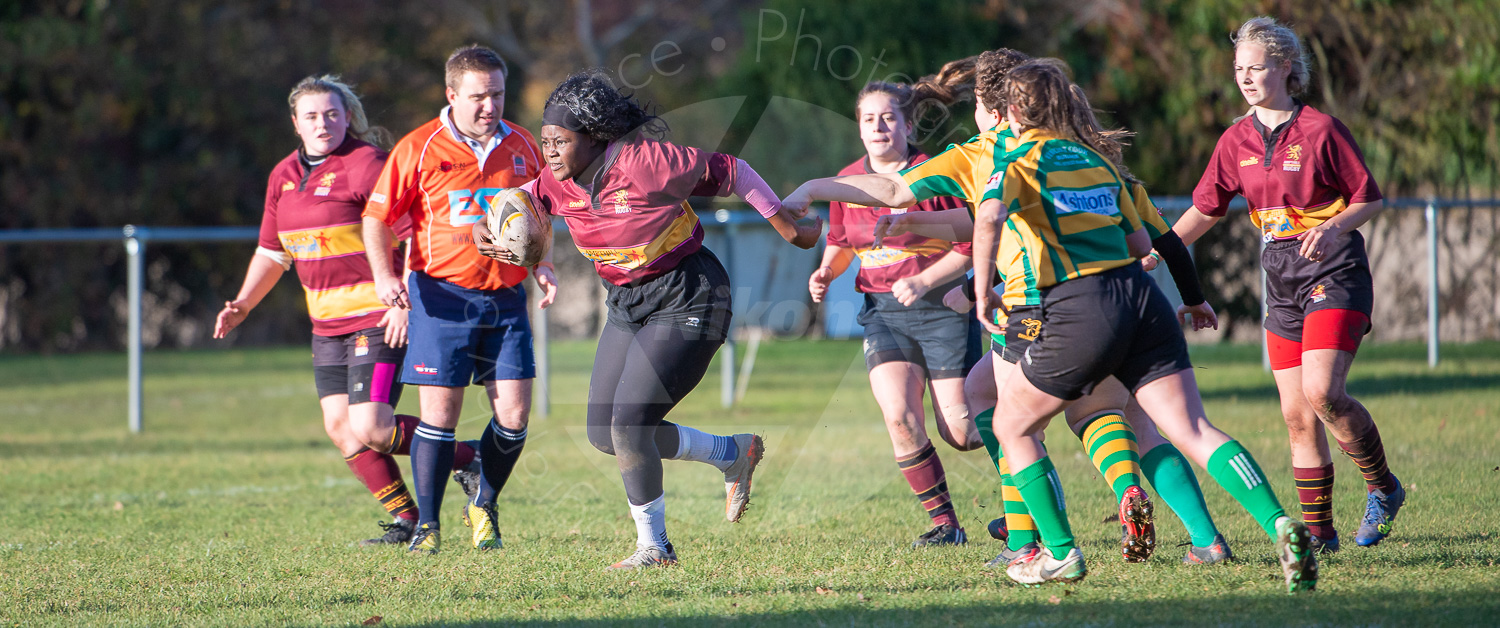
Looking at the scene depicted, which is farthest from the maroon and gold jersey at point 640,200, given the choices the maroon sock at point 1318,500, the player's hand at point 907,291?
the maroon sock at point 1318,500

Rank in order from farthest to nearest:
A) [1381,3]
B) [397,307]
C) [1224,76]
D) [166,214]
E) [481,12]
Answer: [481,12], [166,214], [1224,76], [1381,3], [397,307]

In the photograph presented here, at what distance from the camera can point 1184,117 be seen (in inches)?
586

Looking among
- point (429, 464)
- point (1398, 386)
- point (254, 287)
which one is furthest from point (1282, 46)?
point (1398, 386)

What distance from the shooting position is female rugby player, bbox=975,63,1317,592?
363 cm

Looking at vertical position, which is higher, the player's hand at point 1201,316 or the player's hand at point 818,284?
the player's hand at point 818,284

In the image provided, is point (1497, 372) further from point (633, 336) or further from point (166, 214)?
point (166, 214)

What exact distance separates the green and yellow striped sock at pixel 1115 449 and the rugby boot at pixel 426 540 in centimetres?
255

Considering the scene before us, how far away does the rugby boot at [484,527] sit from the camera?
5.10m

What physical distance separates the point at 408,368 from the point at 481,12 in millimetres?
27680

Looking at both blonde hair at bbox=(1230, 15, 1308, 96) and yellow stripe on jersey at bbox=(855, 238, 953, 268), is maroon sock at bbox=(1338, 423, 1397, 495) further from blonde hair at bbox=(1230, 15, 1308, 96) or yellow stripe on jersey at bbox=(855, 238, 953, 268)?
yellow stripe on jersey at bbox=(855, 238, 953, 268)

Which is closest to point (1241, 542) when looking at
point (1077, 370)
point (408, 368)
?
point (1077, 370)

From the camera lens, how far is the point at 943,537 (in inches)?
196

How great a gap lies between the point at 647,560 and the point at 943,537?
119 cm

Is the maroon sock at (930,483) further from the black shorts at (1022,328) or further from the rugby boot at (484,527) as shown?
the rugby boot at (484,527)
